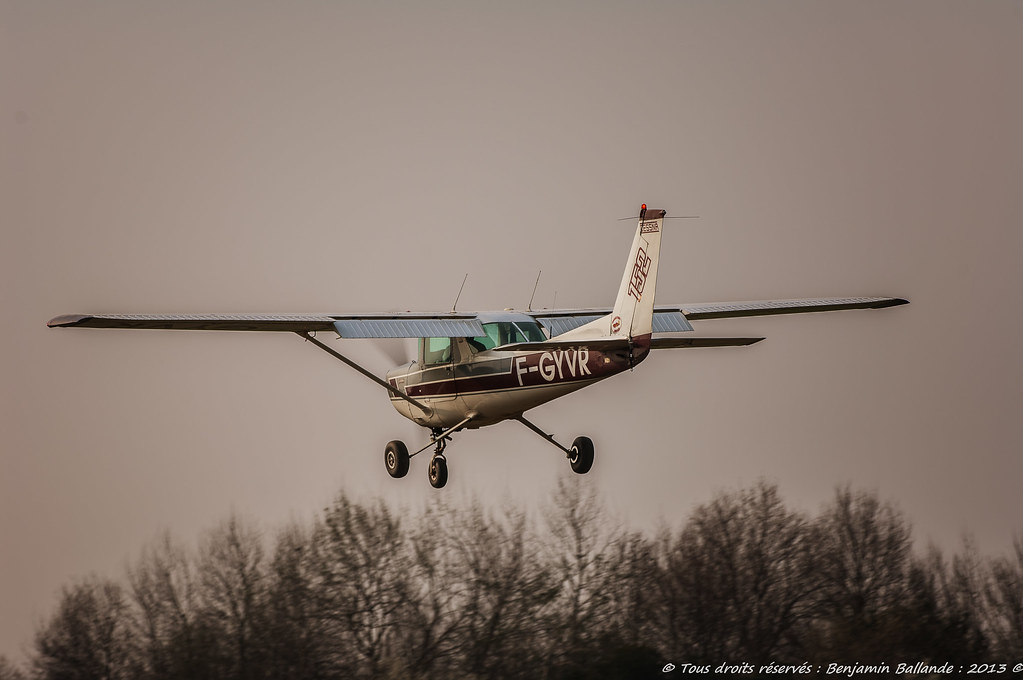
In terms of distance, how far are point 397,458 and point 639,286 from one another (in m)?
6.99

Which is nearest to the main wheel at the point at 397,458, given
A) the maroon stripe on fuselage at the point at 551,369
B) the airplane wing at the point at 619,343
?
the maroon stripe on fuselage at the point at 551,369

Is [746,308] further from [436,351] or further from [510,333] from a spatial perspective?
[436,351]

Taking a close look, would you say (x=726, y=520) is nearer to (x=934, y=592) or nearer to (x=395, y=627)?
(x=934, y=592)

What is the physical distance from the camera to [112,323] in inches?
738

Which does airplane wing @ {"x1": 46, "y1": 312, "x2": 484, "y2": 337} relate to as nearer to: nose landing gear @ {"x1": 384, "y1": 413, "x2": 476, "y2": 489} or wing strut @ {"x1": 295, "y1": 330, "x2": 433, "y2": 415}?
wing strut @ {"x1": 295, "y1": 330, "x2": 433, "y2": 415}

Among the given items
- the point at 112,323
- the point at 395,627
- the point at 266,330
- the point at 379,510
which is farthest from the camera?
the point at 379,510

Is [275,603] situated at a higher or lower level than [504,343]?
lower

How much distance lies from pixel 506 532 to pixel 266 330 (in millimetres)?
20617

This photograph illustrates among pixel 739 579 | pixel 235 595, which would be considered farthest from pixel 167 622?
pixel 739 579

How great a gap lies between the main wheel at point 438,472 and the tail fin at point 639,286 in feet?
15.8

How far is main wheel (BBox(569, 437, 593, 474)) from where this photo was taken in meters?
22.5

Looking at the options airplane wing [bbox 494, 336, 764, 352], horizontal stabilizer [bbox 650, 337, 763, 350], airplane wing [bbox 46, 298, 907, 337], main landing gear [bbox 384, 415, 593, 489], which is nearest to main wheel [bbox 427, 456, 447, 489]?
main landing gear [bbox 384, 415, 593, 489]

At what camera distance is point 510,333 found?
21.4m

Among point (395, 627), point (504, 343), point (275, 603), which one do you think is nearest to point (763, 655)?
point (395, 627)
